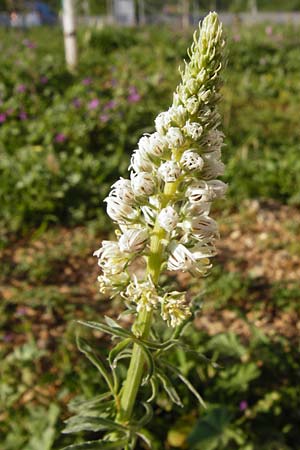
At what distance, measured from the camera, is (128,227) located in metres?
1.79

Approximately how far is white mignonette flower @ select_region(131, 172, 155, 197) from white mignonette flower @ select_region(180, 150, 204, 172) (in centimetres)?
13

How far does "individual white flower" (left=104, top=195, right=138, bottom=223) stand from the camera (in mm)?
1731

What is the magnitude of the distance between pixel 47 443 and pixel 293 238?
11.1ft

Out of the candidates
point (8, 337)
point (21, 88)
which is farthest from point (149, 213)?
point (21, 88)

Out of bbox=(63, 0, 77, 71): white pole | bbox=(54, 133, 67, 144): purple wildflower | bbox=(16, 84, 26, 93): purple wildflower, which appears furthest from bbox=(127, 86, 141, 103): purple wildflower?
bbox=(63, 0, 77, 71): white pole

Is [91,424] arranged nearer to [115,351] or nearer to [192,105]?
[115,351]

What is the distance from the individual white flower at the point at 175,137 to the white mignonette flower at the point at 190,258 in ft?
1.07

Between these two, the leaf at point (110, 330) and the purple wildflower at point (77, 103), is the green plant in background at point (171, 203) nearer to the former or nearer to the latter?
the leaf at point (110, 330)

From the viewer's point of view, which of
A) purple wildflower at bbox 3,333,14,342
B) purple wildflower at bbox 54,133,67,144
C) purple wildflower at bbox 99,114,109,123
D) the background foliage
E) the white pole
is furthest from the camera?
the white pole

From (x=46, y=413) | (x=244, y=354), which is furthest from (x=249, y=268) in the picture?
(x=46, y=413)

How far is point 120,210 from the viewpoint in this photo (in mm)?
1745

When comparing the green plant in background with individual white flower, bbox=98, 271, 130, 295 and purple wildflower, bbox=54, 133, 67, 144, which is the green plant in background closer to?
individual white flower, bbox=98, 271, 130, 295

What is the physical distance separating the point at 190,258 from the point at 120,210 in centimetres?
28

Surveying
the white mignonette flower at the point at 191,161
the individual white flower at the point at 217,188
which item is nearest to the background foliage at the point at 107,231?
the individual white flower at the point at 217,188
